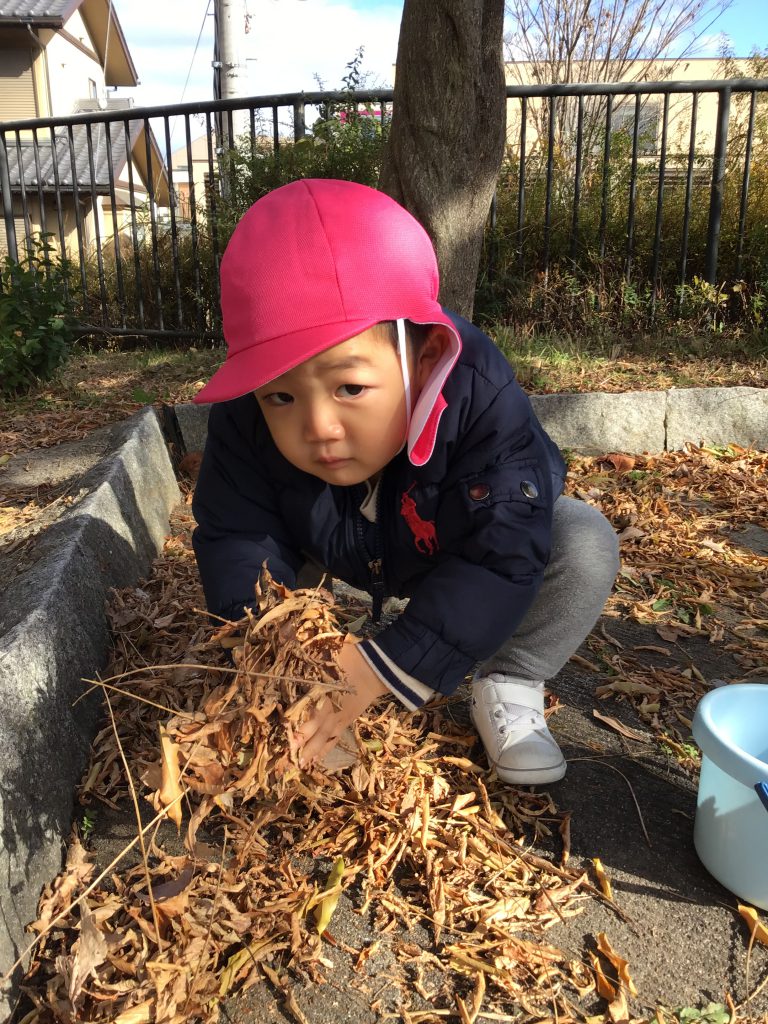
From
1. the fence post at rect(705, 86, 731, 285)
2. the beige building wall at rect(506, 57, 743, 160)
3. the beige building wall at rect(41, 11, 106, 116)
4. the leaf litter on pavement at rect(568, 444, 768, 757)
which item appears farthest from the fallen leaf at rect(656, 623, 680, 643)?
the beige building wall at rect(41, 11, 106, 116)

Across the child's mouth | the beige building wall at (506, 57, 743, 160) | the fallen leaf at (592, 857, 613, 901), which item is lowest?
the fallen leaf at (592, 857, 613, 901)

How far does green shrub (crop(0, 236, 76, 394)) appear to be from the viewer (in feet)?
15.1

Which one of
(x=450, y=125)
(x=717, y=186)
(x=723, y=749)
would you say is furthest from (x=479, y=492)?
(x=717, y=186)

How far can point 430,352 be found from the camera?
5.48ft

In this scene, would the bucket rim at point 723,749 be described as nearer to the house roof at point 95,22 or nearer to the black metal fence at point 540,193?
the black metal fence at point 540,193

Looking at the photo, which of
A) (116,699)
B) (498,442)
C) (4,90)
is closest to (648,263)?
(498,442)

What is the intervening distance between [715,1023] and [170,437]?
3.08 meters

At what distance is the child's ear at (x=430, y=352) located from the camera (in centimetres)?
166

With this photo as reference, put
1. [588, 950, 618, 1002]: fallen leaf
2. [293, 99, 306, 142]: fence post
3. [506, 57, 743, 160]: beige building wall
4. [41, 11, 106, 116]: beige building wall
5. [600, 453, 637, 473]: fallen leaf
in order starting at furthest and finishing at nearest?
[41, 11, 106, 116]: beige building wall, [506, 57, 743, 160]: beige building wall, [293, 99, 306, 142]: fence post, [600, 453, 637, 473]: fallen leaf, [588, 950, 618, 1002]: fallen leaf

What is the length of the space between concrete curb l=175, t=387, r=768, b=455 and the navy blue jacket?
2140 mm

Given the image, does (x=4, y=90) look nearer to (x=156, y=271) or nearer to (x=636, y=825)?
(x=156, y=271)

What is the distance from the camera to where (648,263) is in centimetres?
602

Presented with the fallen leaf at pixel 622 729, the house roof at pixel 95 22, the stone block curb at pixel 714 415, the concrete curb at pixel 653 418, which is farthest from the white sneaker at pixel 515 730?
the house roof at pixel 95 22

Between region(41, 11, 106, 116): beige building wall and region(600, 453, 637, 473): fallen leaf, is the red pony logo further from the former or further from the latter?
region(41, 11, 106, 116): beige building wall
